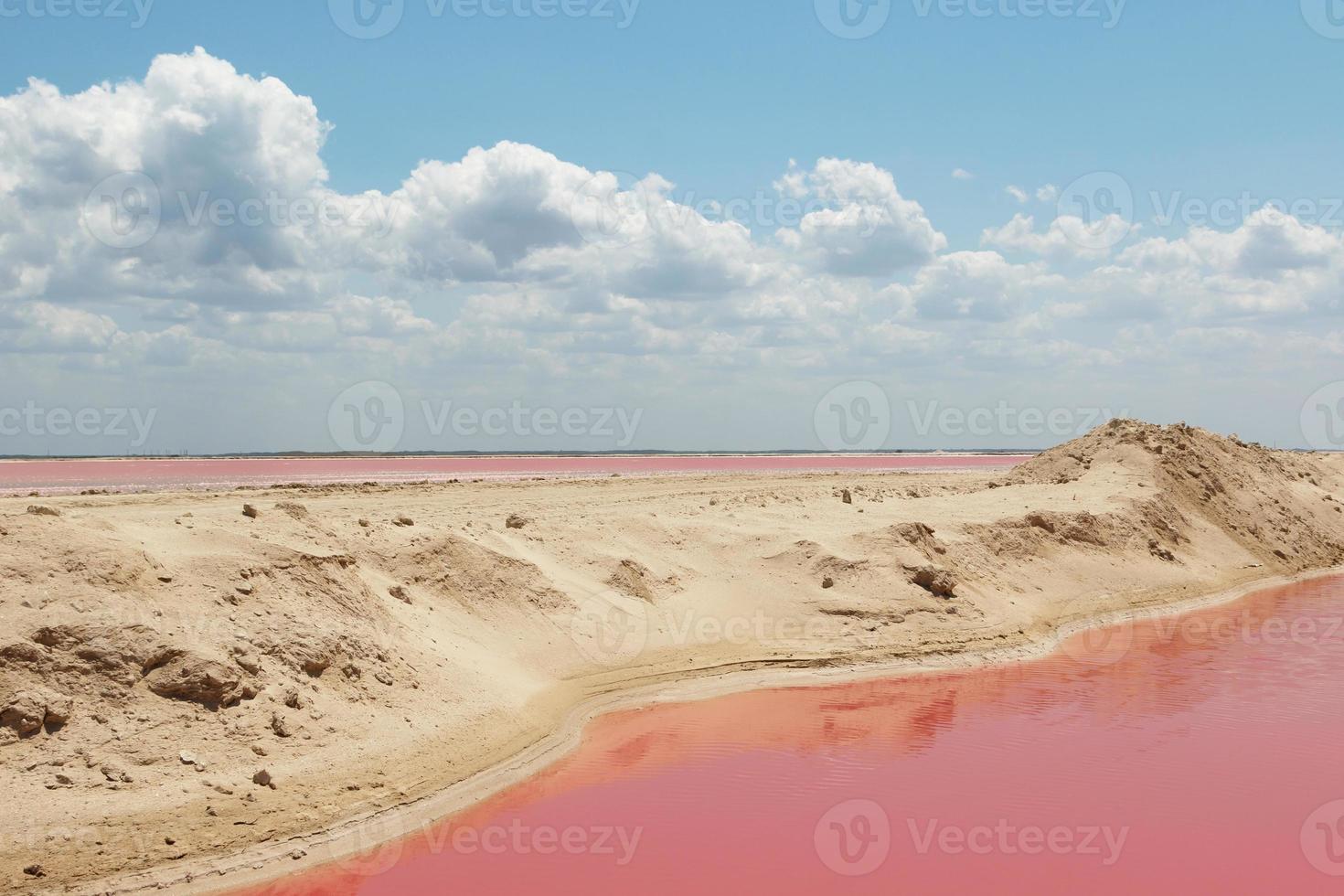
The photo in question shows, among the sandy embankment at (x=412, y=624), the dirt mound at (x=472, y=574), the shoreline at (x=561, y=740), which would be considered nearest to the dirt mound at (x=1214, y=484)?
the sandy embankment at (x=412, y=624)

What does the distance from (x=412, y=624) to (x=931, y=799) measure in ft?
22.3

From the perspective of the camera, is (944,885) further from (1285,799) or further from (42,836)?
(42,836)

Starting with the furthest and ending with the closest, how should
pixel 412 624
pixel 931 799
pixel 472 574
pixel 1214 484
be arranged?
pixel 1214 484 → pixel 472 574 → pixel 412 624 → pixel 931 799

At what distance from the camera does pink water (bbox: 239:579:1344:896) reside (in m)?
8.16

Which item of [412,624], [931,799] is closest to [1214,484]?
[931,799]

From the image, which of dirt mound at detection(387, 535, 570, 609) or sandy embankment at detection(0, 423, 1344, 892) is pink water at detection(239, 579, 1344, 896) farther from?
dirt mound at detection(387, 535, 570, 609)

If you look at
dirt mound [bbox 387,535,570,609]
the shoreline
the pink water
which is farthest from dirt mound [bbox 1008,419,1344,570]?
dirt mound [bbox 387,535,570,609]

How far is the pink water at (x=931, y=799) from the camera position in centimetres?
816

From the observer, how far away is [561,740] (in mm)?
11523

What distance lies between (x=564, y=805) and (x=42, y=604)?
216 inches

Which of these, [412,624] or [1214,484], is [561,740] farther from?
[1214,484]

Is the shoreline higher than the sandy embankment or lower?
lower

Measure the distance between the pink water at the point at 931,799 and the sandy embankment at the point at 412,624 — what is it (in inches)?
34.0

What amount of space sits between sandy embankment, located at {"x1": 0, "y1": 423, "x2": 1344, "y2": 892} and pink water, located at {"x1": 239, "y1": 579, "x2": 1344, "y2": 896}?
2.84 ft
